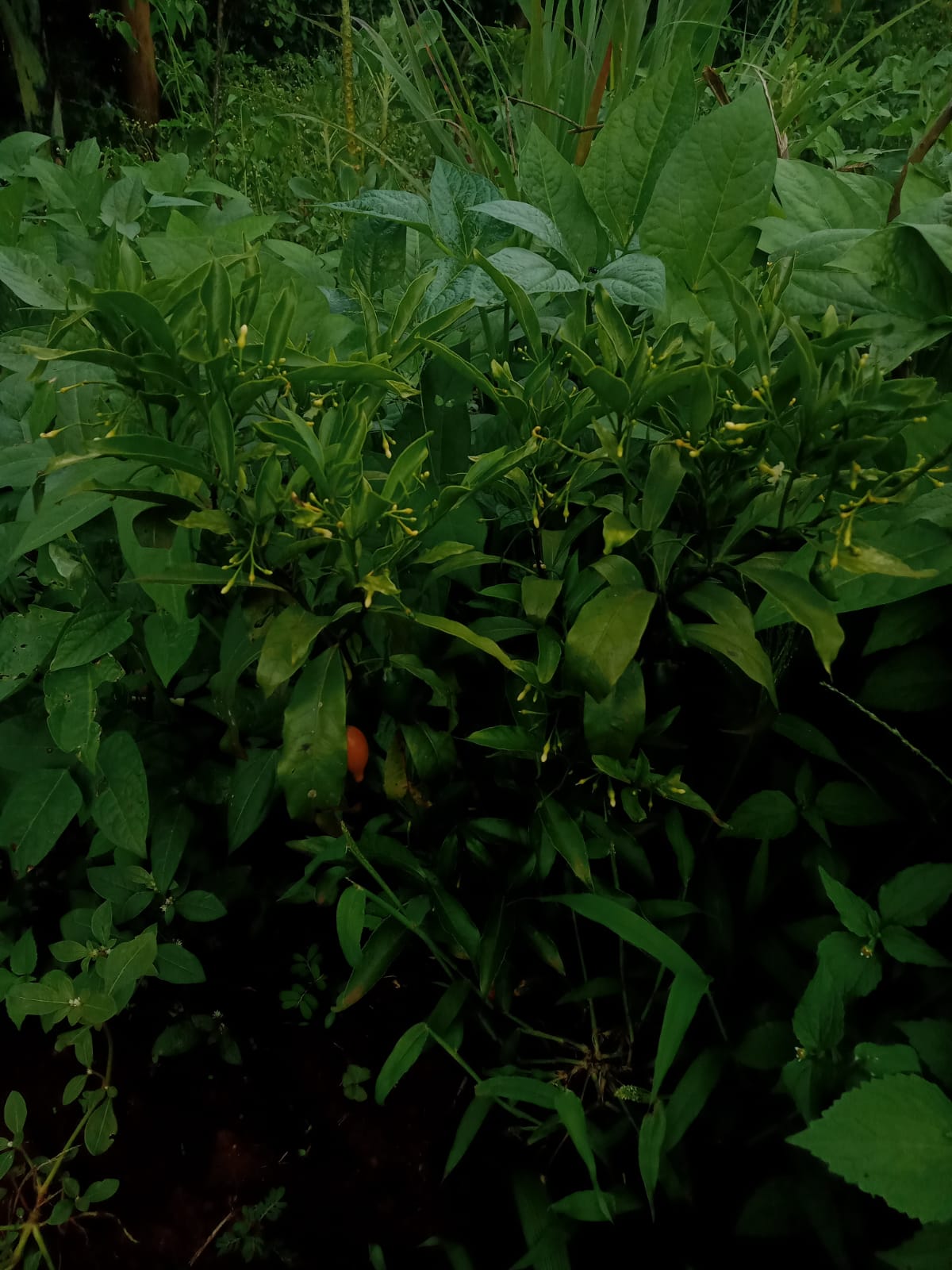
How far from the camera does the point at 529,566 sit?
843 millimetres

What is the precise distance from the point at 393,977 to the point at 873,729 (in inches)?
22.2

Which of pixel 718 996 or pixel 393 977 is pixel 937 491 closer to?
pixel 718 996

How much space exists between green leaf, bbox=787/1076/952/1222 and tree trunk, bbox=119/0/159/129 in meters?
4.53

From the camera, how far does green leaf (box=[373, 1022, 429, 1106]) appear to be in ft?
2.60

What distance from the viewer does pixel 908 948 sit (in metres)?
0.70

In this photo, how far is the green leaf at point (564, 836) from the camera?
29.0 inches

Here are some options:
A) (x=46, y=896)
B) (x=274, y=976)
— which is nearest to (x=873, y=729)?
(x=274, y=976)

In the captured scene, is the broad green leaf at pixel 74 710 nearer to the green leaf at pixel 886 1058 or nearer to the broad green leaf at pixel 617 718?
the broad green leaf at pixel 617 718

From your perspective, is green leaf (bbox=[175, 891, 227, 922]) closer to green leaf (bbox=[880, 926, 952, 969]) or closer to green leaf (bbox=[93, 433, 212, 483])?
green leaf (bbox=[93, 433, 212, 483])

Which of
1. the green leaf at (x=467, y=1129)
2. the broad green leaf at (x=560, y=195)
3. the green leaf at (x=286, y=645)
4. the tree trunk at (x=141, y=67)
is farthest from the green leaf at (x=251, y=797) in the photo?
the tree trunk at (x=141, y=67)

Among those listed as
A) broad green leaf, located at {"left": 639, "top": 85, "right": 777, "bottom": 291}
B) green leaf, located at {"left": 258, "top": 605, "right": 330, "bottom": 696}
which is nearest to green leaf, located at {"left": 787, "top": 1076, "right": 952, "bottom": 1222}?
green leaf, located at {"left": 258, "top": 605, "right": 330, "bottom": 696}

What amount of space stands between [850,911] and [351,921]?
41 centimetres

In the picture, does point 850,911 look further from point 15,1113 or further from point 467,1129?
point 15,1113

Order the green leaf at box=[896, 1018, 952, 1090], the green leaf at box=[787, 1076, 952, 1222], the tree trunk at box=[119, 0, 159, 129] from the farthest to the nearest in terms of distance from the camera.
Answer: the tree trunk at box=[119, 0, 159, 129] < the green leaf at box=[896, 1018, 952, 1090] < the green leaf at box=[787, 1076, 952, 1222]
